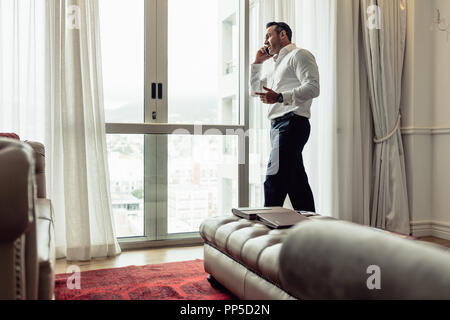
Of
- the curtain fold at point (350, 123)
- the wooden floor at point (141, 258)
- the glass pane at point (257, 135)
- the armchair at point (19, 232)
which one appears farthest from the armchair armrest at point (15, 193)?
the curtain fold at point (350, 123)

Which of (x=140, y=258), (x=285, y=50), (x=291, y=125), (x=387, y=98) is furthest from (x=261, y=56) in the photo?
(x=140, y=258)

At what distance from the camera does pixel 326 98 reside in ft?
11.2

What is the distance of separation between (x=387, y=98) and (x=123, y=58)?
2.11m

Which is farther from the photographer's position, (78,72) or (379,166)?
(379,166)

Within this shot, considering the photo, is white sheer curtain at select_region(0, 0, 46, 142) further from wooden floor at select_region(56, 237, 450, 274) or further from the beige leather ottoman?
the beige leather ottoman

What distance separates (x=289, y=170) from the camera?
275 centimetres

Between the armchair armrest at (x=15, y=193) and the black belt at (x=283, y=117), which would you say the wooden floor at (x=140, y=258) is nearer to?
the black belt at (x=283, y=117)

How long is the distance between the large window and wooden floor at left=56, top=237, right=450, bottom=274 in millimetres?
189

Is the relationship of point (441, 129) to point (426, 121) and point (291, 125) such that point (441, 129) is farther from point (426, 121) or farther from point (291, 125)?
point (291, 125)

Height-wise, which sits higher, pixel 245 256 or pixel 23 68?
pixel 23 68

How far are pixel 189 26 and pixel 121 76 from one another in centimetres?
64
